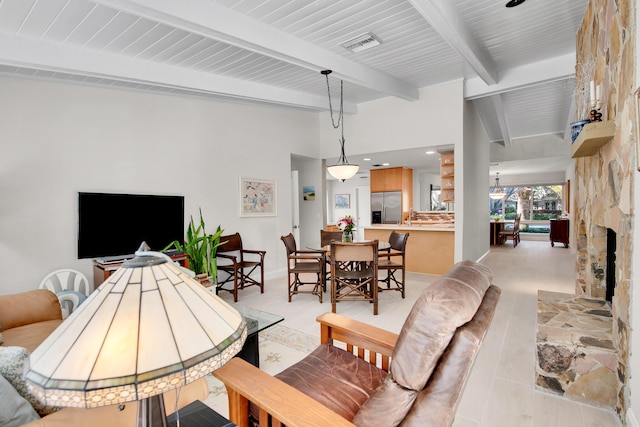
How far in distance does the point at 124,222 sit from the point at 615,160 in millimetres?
4563

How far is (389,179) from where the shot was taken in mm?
8516

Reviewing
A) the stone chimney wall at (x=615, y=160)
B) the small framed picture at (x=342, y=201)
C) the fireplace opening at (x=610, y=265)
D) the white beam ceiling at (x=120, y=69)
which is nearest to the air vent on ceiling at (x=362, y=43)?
the white beam ceiling at (x=120, y=69)

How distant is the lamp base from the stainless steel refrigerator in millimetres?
7884

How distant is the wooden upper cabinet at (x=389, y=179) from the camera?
8.32m

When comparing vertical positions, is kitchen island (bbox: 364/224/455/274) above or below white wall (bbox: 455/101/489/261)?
below

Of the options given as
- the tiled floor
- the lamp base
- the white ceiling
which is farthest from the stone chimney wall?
the lamp base

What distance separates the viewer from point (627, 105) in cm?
175

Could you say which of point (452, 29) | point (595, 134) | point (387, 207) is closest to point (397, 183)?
point (387, 207)

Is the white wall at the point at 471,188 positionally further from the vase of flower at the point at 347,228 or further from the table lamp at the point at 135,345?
the table lamp at the point at 135,345

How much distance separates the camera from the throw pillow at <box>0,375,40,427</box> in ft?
3.40

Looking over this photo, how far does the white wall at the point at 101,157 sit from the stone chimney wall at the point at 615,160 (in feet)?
13.9

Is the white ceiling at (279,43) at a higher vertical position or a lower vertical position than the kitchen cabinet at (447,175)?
higher

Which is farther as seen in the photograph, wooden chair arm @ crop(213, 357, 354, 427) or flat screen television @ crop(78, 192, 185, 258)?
flat screen television @ crop(78, 192, 185, 258)

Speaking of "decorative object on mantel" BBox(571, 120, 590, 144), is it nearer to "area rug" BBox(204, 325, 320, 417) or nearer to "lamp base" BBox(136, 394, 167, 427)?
"area rug" BBox(204, 325, 320, 417)
